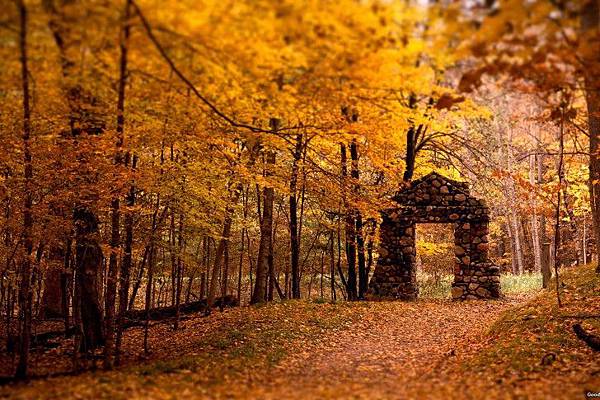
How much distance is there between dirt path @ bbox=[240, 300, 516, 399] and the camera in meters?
5.50

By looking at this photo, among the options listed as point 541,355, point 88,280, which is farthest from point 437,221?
point 88,280

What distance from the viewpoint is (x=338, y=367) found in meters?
7.14

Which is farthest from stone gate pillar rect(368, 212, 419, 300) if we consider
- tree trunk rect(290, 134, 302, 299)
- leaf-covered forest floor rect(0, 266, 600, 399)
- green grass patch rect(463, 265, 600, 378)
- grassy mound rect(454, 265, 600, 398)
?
grassy mound rect(454, 265, 600, 398)

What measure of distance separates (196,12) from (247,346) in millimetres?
5828

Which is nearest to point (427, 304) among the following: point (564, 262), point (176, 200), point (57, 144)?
point (176, 200)

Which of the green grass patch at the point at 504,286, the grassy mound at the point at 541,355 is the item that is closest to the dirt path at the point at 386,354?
the grassy mound at the point at 541,355

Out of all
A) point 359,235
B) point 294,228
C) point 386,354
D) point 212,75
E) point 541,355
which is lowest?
point 386,354

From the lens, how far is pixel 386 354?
26.8 feet

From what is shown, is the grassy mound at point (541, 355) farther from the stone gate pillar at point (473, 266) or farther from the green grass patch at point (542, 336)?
the stone gate pillar at point (473, 266)

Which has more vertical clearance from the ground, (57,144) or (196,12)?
(196,12)

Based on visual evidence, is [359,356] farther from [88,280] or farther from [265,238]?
[265,238]

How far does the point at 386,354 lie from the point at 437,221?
7256 millimetres

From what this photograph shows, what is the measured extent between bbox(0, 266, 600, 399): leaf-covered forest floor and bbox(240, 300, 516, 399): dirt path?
2cm

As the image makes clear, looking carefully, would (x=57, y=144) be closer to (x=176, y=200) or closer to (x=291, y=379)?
(x=176, y=200)
